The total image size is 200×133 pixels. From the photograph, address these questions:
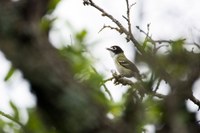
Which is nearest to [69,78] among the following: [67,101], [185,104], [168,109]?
[67,101]

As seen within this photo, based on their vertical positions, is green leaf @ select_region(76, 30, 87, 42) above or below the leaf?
above

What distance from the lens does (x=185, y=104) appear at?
4.76 ft

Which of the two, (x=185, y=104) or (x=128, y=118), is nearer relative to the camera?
Result: (x=128, y=118)

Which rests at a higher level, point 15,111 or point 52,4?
point 52,4

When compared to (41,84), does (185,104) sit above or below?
above

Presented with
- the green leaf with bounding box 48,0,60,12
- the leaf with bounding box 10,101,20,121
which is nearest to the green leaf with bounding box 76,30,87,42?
the green leaf with bounding box 48,0,60,12

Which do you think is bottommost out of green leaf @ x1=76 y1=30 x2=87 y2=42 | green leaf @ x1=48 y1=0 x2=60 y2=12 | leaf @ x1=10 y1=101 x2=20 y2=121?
leaf @ x1=10 y1=101 x2=20 y2=121

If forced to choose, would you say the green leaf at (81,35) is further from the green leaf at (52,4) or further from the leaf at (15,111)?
the leaf at (15,111)

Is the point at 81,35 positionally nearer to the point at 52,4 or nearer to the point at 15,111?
the point at 52,4

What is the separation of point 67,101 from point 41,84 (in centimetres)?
8

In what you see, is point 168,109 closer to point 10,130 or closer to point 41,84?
point 41,84

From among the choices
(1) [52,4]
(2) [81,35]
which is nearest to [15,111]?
(1) [52,4]

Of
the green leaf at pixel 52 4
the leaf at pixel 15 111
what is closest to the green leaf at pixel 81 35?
the green leaf at pixel 52 4

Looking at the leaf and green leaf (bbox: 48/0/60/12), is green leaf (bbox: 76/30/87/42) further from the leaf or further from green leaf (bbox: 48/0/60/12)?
the leaf
